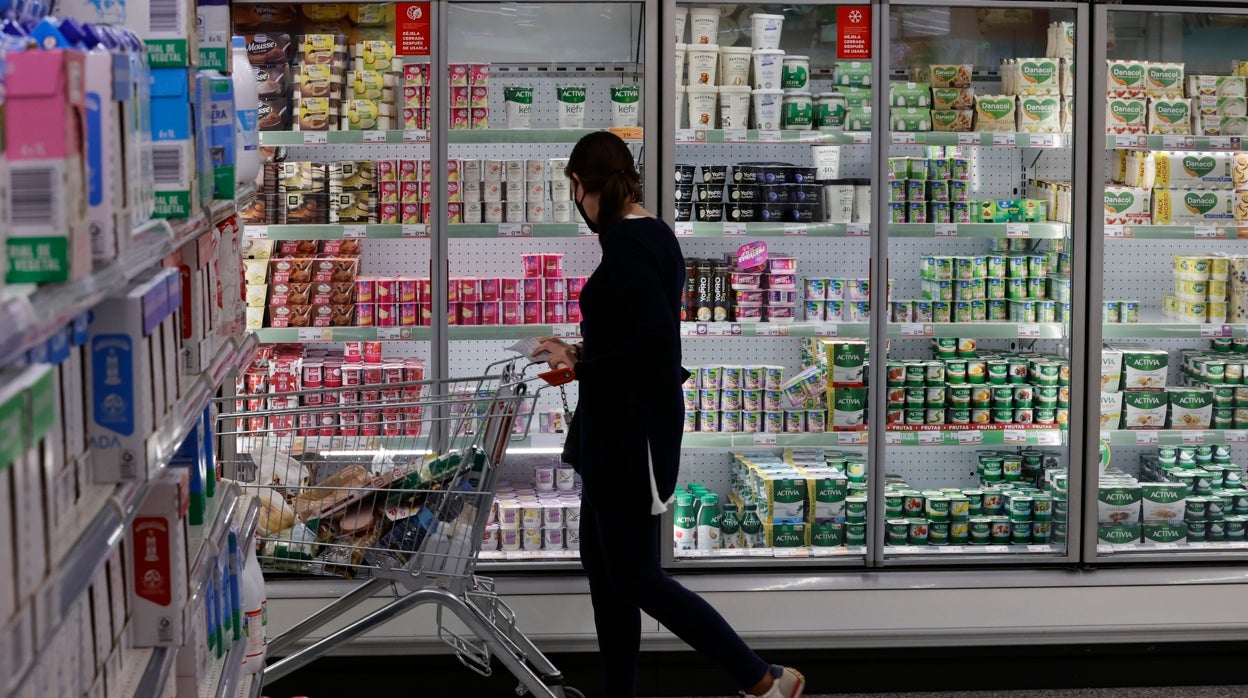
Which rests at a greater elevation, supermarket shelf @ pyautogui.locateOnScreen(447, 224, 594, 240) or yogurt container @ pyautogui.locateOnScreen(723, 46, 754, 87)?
yogurt container @ pyautogui.locateOnScreen(723, 46, 754, 87)

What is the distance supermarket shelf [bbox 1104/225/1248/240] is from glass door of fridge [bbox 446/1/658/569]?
1.51 m

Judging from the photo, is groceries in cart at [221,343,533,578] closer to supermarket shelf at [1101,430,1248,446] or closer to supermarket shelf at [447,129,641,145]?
supermarket shelf at [447,129,641,145]

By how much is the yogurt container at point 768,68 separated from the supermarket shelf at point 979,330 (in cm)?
87

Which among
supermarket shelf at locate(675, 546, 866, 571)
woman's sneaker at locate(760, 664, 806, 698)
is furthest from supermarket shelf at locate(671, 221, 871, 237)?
woman's sneaker at locate(760, 664, 806, 698)

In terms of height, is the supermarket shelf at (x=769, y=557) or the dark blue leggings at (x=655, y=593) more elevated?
the dark blue leggings at (x=655, y=593)

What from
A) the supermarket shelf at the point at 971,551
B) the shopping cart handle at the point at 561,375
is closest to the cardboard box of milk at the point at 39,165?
the shopping cart handle at the point at 561,375

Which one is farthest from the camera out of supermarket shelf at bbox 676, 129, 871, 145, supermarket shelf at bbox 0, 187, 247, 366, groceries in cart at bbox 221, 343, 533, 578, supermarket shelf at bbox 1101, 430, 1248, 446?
supermarket shelf at bbox 1101, 430, 1248, 446

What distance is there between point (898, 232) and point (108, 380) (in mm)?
3054

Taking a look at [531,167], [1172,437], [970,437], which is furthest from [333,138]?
[1172,437]

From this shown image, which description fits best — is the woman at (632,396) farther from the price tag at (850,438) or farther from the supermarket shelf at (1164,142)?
the supermarket shelf at (1164,142)

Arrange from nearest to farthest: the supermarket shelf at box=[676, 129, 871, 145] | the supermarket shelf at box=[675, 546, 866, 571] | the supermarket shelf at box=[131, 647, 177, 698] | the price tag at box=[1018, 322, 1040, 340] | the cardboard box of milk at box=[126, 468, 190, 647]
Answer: the supermarket shelf at box=[131, 647, 177, 698] < the cardboard box of milk at box=[126, 468, 190, 647] < the supermarket shelf at box=[676, 129, 871, 145] < the supermarket shelf at box=[675, 546, 866, 571] < the price tag at box=[1018, 322, 1040, 340]

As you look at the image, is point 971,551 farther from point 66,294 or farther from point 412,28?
point 66,294

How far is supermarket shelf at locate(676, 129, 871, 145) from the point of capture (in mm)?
3988

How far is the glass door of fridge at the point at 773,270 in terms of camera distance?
4.12 meters
